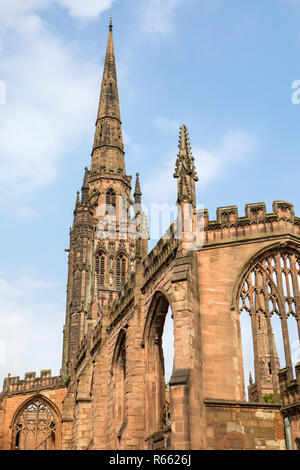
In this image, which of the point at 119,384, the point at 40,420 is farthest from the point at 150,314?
the point at 40,420

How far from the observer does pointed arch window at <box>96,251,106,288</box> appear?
6612 centimetres

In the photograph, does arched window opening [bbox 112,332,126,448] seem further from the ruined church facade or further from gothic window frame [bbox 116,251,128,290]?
gothic window frame [bbox 116,251,128,290]

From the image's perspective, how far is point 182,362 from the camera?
47.1ft

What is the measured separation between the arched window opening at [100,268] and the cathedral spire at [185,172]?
1926 inches

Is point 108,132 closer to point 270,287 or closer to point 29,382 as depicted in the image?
point 29,382

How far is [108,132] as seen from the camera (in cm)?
7500

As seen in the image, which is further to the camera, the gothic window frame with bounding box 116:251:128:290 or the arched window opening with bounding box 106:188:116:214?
the arched window opening with bounding box 106:188:116:214

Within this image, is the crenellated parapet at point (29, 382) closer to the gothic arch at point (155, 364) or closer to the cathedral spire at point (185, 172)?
the gothic arch at point (155, 364)

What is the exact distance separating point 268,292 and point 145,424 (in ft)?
20.6

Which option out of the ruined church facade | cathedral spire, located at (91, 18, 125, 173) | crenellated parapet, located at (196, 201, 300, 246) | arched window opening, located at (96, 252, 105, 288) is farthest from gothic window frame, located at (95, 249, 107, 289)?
crenellated parapet, located at (196, 201, 300, 246)

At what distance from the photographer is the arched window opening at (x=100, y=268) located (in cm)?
6612

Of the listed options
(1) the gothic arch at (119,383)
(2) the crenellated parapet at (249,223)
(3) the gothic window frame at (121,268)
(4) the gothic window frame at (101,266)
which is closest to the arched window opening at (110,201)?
(4) the gothic window frame at (101,266)

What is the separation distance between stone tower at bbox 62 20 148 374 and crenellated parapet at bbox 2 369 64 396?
13.1 meters
